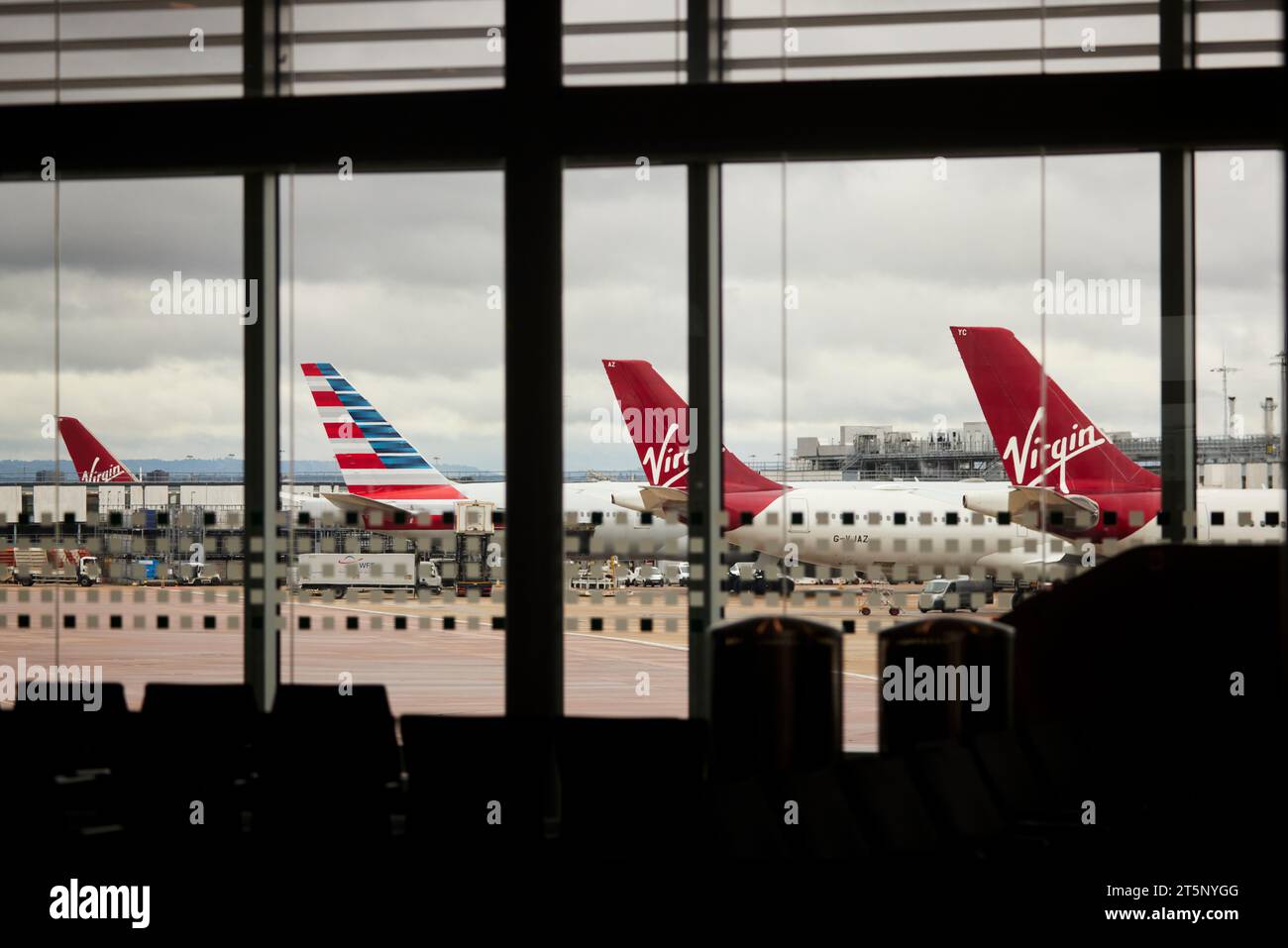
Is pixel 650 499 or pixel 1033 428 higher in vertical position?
pixel 1033 428

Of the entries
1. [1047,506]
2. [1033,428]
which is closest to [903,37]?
[1033,428]

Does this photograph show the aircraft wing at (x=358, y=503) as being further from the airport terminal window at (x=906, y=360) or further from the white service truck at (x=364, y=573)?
the airport terminal window at (x=906, y=360)

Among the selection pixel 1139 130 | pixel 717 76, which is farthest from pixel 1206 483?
pixel 717 76

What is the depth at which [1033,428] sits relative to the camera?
5004mm

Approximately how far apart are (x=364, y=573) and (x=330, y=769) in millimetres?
1809

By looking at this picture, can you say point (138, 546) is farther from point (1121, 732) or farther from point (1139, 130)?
point (1139, 130)

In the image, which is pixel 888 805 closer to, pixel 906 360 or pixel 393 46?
pixel 906 360

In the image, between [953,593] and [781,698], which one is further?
[953,593]

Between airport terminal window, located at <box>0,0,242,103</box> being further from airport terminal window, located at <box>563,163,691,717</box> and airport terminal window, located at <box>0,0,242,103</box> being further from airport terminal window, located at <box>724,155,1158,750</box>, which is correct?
airport terminal window, located at <box>724,155,1158,750</box>

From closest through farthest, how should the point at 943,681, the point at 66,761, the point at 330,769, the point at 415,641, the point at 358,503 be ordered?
the point at 330,769 → the point at 66,761 → the point at 943,681 → the point at 415,641 → the point at 358,503

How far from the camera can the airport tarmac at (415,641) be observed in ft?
16.5

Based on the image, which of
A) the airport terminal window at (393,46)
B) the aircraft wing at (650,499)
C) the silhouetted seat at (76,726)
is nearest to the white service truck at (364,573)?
the aircraft wing at (650,499)

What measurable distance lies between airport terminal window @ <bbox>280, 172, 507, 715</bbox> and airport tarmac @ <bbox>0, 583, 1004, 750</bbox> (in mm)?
13
